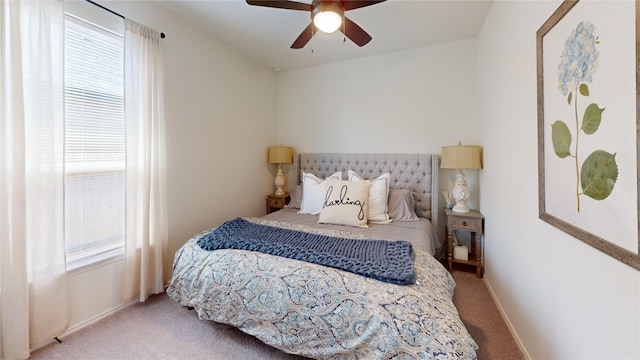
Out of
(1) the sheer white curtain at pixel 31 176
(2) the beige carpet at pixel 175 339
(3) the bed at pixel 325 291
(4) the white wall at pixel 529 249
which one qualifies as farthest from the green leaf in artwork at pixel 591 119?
(1) the sheer white curtain at pixel 31 176

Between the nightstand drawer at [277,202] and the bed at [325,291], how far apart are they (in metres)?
1.26

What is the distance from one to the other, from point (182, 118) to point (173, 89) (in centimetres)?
28

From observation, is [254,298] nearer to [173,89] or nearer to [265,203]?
[173,89]

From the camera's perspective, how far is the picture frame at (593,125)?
0.85m

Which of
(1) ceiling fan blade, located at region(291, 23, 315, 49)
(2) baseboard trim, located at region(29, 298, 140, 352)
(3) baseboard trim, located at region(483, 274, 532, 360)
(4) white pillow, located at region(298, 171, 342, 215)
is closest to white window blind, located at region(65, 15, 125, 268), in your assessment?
(2) baseboard trim, located at region(29, 298, 140, 352)

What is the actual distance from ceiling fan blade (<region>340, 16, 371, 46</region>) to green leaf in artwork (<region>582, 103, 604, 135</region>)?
62.2 inches

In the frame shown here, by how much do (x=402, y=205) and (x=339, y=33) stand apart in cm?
204

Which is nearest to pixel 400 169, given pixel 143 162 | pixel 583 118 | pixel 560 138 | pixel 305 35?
pixel 305 35

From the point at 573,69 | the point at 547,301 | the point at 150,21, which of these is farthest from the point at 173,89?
the point at 547,301

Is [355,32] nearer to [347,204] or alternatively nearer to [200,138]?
[347,204]

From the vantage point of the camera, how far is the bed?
3.95ft

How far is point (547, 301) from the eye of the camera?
141cm

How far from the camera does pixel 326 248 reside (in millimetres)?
1829

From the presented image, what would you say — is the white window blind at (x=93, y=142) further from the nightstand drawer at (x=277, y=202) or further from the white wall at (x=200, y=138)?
the nightstand drawer at (x=277, y=202)
